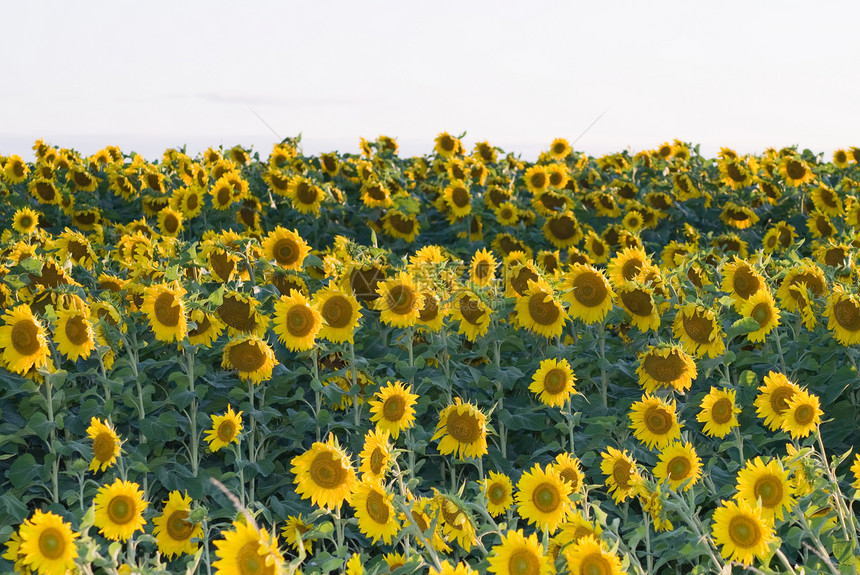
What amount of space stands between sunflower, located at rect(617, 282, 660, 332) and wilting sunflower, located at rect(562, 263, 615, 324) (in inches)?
5.7

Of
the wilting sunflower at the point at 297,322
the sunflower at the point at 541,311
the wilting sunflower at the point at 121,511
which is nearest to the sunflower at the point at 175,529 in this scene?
the wilting sunflower at the point at 121,511

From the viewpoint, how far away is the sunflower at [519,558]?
109 inches

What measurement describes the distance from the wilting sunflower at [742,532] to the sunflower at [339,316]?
2.35 m

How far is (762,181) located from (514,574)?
9.70m

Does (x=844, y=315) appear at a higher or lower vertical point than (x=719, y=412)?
higher

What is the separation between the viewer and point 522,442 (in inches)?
210

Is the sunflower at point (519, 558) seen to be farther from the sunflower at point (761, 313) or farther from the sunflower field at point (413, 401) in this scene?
the sunflower at point (761, 313)

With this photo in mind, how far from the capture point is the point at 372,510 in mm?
3479

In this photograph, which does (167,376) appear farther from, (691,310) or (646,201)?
(646,201)

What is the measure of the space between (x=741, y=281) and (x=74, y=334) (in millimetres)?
4064

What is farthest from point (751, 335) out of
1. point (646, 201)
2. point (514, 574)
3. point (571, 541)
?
point (646, 201)

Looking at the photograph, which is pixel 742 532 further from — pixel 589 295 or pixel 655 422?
pixel 589 295

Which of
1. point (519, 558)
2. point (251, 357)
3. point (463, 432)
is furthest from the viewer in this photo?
point (251, 357)

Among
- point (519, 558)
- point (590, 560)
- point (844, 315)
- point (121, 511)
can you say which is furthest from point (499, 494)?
point (844, 315)
